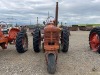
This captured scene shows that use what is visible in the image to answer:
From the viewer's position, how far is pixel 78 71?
26.4ft

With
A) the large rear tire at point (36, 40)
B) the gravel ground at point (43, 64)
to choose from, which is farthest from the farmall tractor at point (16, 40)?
the large rear tire at point (36, 40)

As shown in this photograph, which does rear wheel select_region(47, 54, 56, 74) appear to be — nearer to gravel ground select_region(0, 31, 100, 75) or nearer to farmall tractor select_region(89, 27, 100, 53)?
gravel ground select_region(0, 31, 100, 75)

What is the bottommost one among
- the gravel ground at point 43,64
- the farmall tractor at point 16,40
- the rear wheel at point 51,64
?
the gravel ground at point 43,64

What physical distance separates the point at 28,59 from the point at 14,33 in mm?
2648

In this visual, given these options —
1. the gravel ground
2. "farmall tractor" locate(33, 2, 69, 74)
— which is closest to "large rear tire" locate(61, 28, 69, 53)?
"farmall tractor" locate(33, 2, 69, 74)

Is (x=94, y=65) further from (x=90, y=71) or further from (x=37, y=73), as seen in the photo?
(x=37, y=73)

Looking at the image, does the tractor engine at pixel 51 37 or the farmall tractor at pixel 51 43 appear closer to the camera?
the farmall tractor at pixel 51 43

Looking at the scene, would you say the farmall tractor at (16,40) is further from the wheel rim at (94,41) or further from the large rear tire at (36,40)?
the wheel rim at (94,41)

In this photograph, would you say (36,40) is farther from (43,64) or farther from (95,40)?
(95,40)

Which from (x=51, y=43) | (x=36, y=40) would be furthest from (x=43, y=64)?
(x=36, y=40)

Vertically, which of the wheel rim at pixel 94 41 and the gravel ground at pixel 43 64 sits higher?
the wheel rim at pixel 94 41

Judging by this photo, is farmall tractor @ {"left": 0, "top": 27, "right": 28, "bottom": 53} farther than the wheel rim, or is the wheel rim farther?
the wheel rim

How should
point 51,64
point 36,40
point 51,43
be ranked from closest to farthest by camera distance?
point 51,64
point 51,43
point 36,40

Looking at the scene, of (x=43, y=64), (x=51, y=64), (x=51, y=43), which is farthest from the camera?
(x=51, y=43)
